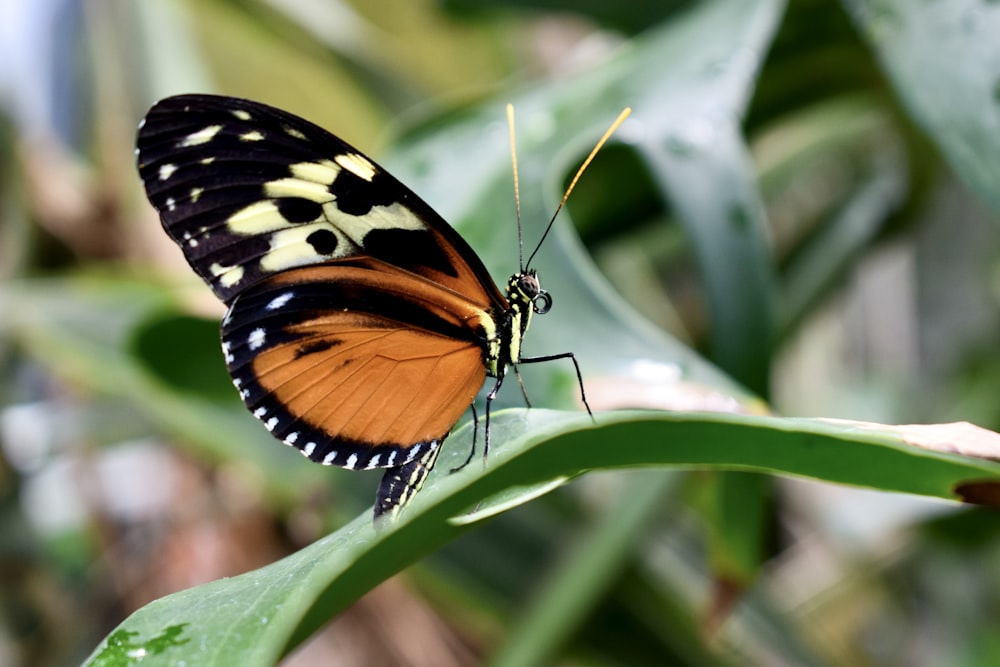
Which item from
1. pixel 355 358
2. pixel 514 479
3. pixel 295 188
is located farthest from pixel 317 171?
A: pixel 514 479

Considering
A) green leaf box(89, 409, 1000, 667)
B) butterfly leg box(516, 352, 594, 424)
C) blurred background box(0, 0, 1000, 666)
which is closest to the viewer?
green leaf box(89, 409, 1000, 667)

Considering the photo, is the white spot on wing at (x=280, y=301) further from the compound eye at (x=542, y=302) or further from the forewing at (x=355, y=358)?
the compound eye at (x=542, y=302)

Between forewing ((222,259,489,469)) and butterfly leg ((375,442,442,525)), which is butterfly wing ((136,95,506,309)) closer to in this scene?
forewing ((222,259,489,469))

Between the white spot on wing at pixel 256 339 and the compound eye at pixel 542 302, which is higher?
the compound eye at pixel 542 302

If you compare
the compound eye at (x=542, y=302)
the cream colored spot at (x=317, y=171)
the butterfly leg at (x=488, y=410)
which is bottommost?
the butterfly leg at (x=488, y=410)

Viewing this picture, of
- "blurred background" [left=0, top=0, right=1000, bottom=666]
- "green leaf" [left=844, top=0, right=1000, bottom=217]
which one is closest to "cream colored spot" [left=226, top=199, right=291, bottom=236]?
"blurred background" [left=0, top=0, right=1000, bottom=666]

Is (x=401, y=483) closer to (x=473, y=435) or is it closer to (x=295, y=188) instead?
(x=473, y=435)

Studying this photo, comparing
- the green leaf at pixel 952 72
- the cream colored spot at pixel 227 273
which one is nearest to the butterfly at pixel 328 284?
the cream colored spot at pixel 227 273

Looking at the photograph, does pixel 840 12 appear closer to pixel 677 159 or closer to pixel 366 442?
pixel 677 159
